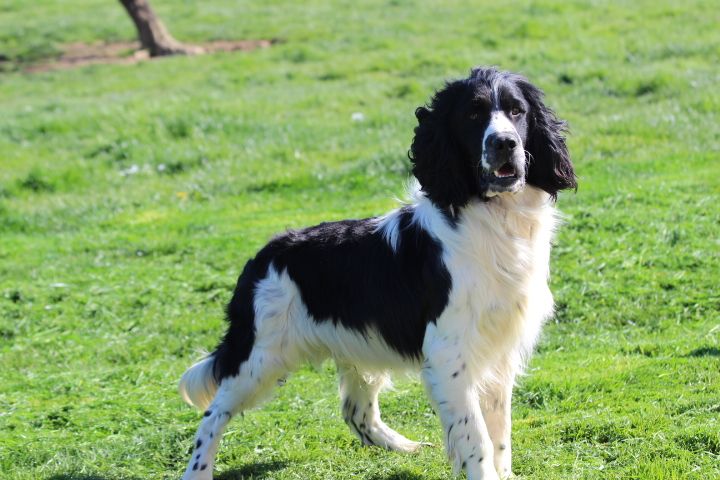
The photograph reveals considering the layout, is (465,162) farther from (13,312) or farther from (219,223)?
(219,223)

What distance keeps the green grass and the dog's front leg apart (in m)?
0.44

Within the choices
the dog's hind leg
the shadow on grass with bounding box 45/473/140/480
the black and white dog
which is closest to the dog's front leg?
the black and white dog

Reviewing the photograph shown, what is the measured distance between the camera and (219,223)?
38.5 ft

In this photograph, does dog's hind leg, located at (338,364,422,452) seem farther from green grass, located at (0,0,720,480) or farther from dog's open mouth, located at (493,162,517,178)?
dog's open mouth, located at (493,162,517,178)

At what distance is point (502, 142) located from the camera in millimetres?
4938

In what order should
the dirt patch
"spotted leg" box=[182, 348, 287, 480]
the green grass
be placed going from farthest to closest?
the dirt patch
the green grass
"spotted leg" box=[182, 348, 287, 480]

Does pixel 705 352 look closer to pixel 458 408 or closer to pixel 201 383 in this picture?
pixel 458 408

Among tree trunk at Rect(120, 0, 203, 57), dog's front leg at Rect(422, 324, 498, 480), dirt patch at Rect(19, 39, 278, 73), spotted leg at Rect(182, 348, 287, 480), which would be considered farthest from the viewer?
dirt patch at Rect(19, 39, 278, 73)

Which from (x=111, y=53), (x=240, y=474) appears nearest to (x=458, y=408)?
(x=240, y=474)

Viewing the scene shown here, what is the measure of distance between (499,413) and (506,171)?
53.0 inches

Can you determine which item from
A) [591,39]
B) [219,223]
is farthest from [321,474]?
[591,39]

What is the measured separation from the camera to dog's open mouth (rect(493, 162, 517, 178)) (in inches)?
197

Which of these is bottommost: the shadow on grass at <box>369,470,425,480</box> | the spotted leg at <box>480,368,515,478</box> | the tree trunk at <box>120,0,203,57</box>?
the shadow on grass at <box>369,470,425,480</box>

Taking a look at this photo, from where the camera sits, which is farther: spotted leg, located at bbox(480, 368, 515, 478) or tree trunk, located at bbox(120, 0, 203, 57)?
tree trunk, located at bbox(120, 0, 203, 57)
